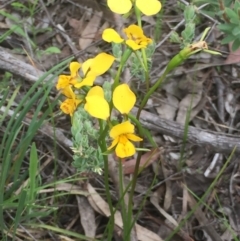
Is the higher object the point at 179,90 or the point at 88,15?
the point at 88,15

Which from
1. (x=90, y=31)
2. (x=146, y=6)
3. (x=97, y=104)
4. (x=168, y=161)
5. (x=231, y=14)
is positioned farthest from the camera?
(x=90, y=31)

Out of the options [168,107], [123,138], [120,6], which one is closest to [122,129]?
[123,138]

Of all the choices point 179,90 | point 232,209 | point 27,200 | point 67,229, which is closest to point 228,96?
point 179,90

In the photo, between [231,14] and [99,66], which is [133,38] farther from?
[231,14]

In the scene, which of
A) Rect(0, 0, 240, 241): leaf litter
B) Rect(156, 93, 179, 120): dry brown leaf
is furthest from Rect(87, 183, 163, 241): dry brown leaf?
Rect(156, 93, 179, 120): dry brown leaf

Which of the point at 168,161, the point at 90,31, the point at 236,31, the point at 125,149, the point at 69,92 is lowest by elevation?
the point at 168,161

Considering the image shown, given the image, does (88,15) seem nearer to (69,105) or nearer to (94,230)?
(94,230)

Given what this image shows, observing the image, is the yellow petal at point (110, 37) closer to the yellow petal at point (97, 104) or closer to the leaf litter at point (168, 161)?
the yellow petal at point (97, 104)

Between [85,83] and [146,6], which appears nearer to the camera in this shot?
[85,83]
